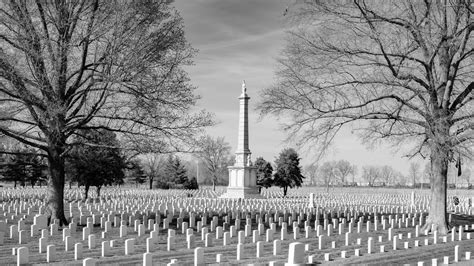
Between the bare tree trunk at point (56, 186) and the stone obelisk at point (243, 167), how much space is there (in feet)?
83.7

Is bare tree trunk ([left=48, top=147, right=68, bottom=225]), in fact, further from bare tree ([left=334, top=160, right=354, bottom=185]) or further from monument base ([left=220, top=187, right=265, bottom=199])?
bare tree ([left=334, top=160, right=354, bottom=185])

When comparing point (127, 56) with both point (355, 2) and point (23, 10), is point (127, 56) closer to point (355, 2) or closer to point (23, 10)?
point (23, 10)

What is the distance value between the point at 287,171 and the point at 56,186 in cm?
3915

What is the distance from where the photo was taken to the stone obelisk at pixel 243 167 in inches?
1581

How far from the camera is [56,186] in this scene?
1514cm

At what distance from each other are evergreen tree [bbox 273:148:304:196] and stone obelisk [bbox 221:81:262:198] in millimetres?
11681

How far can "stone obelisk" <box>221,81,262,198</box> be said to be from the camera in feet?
132

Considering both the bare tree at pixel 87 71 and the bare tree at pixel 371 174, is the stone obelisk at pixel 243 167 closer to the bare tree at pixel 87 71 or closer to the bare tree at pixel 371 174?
the bare tree at pixel 87 71

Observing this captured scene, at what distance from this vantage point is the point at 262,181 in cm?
5462

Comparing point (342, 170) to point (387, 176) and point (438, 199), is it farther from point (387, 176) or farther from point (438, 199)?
point (438, 199)

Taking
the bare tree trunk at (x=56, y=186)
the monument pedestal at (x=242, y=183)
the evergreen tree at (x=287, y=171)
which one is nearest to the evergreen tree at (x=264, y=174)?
the evergreen tree at (x=287, y=171)

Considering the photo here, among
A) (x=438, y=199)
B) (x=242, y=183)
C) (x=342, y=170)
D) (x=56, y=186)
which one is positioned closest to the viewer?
(x=56, y=186)

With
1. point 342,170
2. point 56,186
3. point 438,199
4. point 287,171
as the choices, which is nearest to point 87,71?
point 56,186

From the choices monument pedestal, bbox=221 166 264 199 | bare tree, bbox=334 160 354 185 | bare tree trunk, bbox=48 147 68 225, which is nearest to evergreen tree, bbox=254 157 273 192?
monument pedestal, bbox=221 166 264 199
